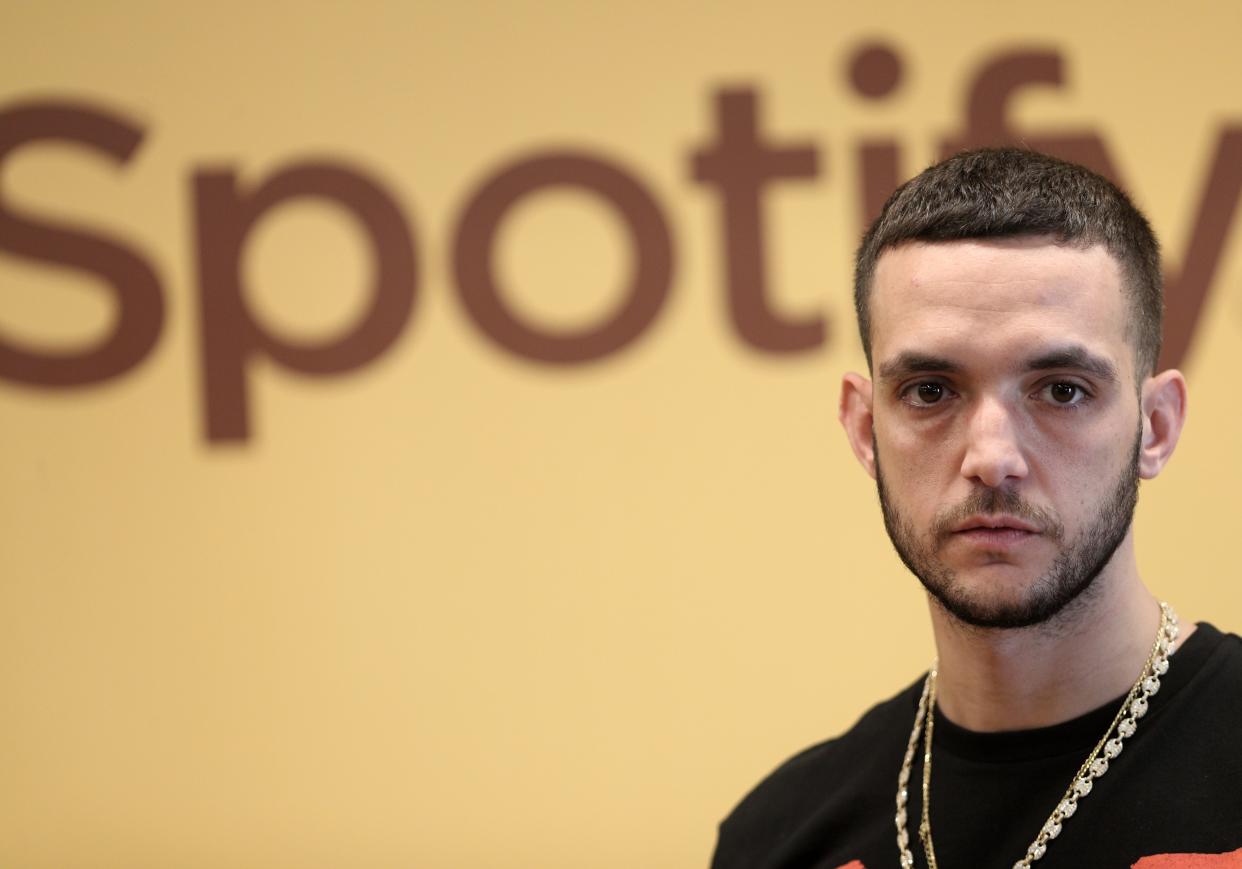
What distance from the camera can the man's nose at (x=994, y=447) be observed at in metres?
1.38

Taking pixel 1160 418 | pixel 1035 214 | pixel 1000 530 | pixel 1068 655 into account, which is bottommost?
pixel 1068 655

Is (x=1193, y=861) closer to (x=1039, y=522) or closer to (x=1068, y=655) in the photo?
(x=1068, y=655)

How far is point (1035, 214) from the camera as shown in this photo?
1.46 m

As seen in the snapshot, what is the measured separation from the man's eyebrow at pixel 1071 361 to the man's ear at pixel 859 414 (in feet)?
0.92


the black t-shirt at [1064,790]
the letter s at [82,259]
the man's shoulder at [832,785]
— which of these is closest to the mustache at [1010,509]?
the black t-shirt at [1064,790]

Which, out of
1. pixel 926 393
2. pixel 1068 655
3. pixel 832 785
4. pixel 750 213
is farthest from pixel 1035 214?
pixel 750 213

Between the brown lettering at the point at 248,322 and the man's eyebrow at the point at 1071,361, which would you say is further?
the brown lettering at the point at 248,322

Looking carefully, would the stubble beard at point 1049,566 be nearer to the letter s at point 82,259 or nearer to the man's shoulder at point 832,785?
the man's shoulder at point 832,785

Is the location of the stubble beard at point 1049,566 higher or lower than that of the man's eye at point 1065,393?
lower

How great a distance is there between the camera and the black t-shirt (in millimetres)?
1374

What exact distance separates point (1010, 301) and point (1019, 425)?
120 millimetres

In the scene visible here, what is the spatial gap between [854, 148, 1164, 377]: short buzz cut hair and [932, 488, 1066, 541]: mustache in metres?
0.19

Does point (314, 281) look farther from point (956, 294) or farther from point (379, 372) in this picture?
point (956, 294)

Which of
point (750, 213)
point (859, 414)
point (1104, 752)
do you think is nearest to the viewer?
point (1104, 752)
